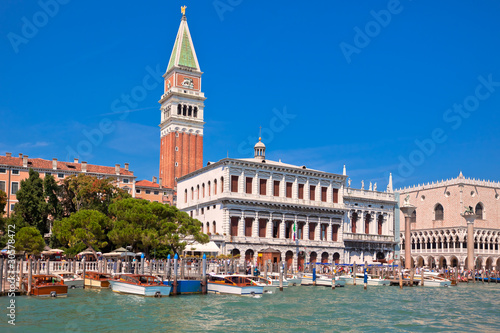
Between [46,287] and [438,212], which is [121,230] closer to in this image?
[46,287]

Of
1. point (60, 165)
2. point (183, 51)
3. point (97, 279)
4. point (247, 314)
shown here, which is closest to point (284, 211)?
point (97, 279)

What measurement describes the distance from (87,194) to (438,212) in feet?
158

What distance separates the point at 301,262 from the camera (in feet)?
172

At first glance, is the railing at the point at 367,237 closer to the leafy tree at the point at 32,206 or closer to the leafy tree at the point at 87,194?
the leafy tree at the point at 87,194

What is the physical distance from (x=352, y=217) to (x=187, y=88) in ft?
130

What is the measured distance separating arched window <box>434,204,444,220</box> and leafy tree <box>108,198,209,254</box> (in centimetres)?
4443

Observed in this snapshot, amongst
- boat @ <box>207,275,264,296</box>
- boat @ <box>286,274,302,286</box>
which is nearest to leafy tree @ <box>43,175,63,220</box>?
boat @ <box>286,274,302,286</box>

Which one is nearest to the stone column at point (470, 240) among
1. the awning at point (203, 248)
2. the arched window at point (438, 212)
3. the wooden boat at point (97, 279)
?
the arched window at point (438, 212)

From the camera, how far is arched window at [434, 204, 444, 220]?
74.3 metres

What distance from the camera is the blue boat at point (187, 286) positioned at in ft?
101

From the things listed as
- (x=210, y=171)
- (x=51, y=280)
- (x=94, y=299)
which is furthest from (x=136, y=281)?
(x=210, y=171)

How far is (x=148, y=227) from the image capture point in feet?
126

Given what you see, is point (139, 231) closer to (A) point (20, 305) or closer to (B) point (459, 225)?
(A) point (20, 305)

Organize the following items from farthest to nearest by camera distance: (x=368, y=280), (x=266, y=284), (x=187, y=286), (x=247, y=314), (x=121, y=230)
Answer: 1. (x=368, y=280)
2. (x=121, y=230)
3. (x=266, y=284)
4. (x=187, y=286)
5. (x=247, y=314)
